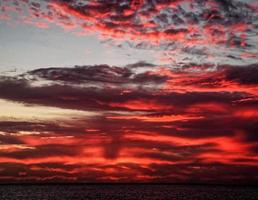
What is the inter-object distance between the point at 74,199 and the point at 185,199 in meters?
41.3

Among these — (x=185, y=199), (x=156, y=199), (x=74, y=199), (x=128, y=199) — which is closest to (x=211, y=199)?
(x=185, y=199)

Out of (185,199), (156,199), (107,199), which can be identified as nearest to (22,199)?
(107,199)

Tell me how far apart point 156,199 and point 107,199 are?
1752 centimetres

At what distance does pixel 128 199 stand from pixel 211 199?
3124 centimetres

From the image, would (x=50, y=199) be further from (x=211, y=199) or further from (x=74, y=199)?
(x=211, y=199)

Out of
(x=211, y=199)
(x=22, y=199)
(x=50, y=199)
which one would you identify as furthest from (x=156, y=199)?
(x=22, y=199)

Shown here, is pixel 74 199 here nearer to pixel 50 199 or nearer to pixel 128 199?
pixel 50 199

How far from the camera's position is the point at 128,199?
155750 millimetres

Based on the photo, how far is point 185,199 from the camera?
165m

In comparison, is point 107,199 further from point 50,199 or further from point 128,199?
point 50,199

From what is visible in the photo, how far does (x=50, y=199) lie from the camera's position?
15700cm

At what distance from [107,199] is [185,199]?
3016 centimetres

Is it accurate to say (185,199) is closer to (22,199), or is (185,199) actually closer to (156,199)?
(156,199)

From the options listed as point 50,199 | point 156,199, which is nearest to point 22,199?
point 50,199
